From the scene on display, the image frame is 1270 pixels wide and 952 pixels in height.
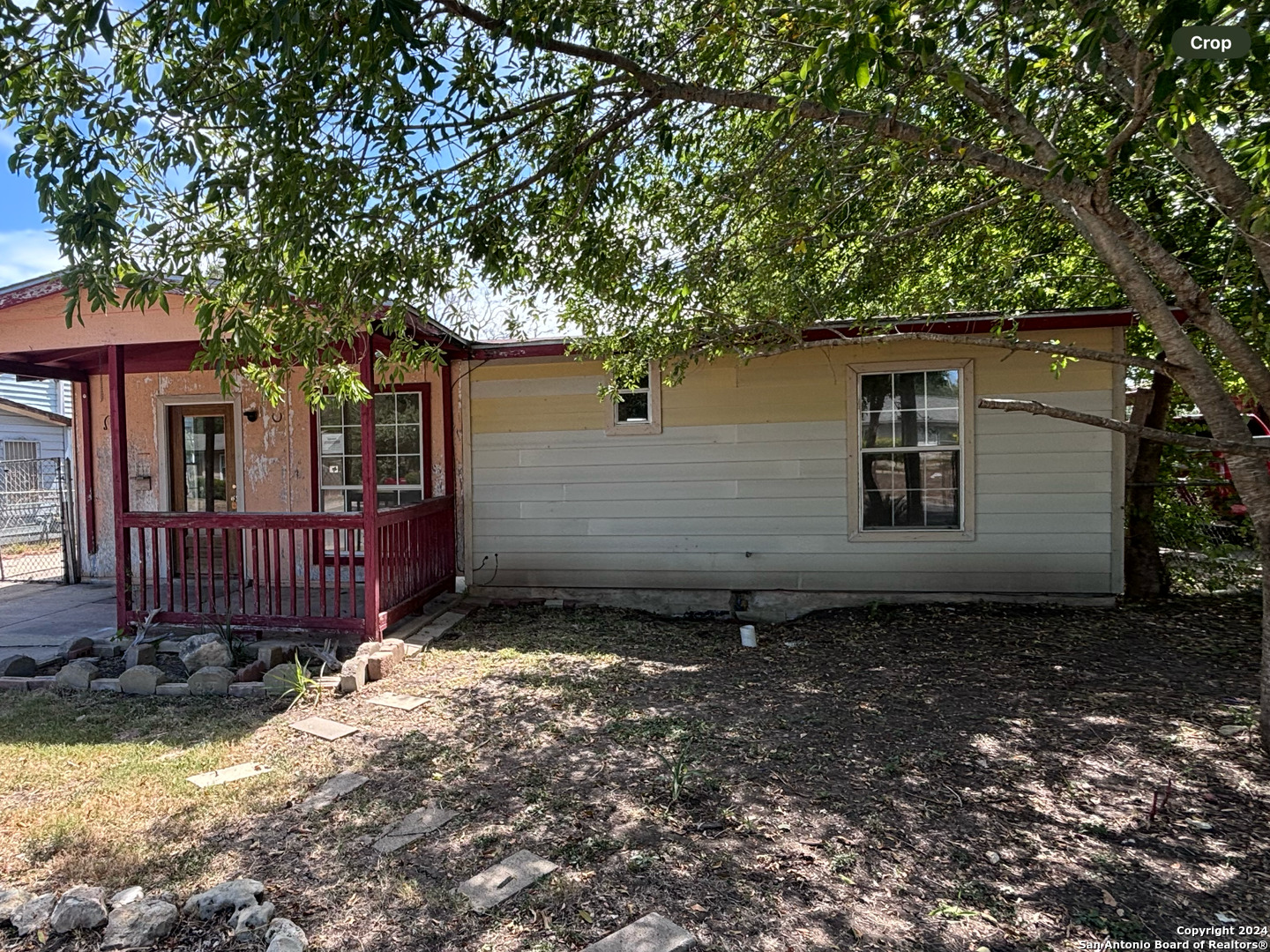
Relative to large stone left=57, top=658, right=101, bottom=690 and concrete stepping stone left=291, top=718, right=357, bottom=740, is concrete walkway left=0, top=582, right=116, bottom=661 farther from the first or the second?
concrete stepping stone left=291, top=718, right=357, bottom=740

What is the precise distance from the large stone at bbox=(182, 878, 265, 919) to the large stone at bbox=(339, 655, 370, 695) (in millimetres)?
2207

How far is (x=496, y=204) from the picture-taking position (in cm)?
411

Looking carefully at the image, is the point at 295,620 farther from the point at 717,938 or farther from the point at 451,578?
A: the point at 717,938

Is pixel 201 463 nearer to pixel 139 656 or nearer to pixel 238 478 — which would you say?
pixel 238 478

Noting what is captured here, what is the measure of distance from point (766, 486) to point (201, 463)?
6.43 m

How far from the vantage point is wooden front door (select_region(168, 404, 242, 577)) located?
303 inches

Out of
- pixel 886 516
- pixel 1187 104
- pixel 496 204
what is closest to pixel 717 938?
pixel 1187 104

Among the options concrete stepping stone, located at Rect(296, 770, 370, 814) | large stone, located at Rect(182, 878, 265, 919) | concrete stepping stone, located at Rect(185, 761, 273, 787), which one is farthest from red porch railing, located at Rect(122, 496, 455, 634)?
large stone, located at Rect(182, 878, 265, 919)

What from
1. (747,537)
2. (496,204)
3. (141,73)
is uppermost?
(141,73)

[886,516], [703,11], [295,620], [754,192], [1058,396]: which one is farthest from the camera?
[886,516]

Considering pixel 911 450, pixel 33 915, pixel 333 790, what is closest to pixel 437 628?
pixel 333 790

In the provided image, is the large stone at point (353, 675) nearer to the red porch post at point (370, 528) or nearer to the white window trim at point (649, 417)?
the red porch post at point (370, 528)

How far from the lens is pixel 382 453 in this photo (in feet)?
24.0

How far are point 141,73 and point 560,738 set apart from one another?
398cm
